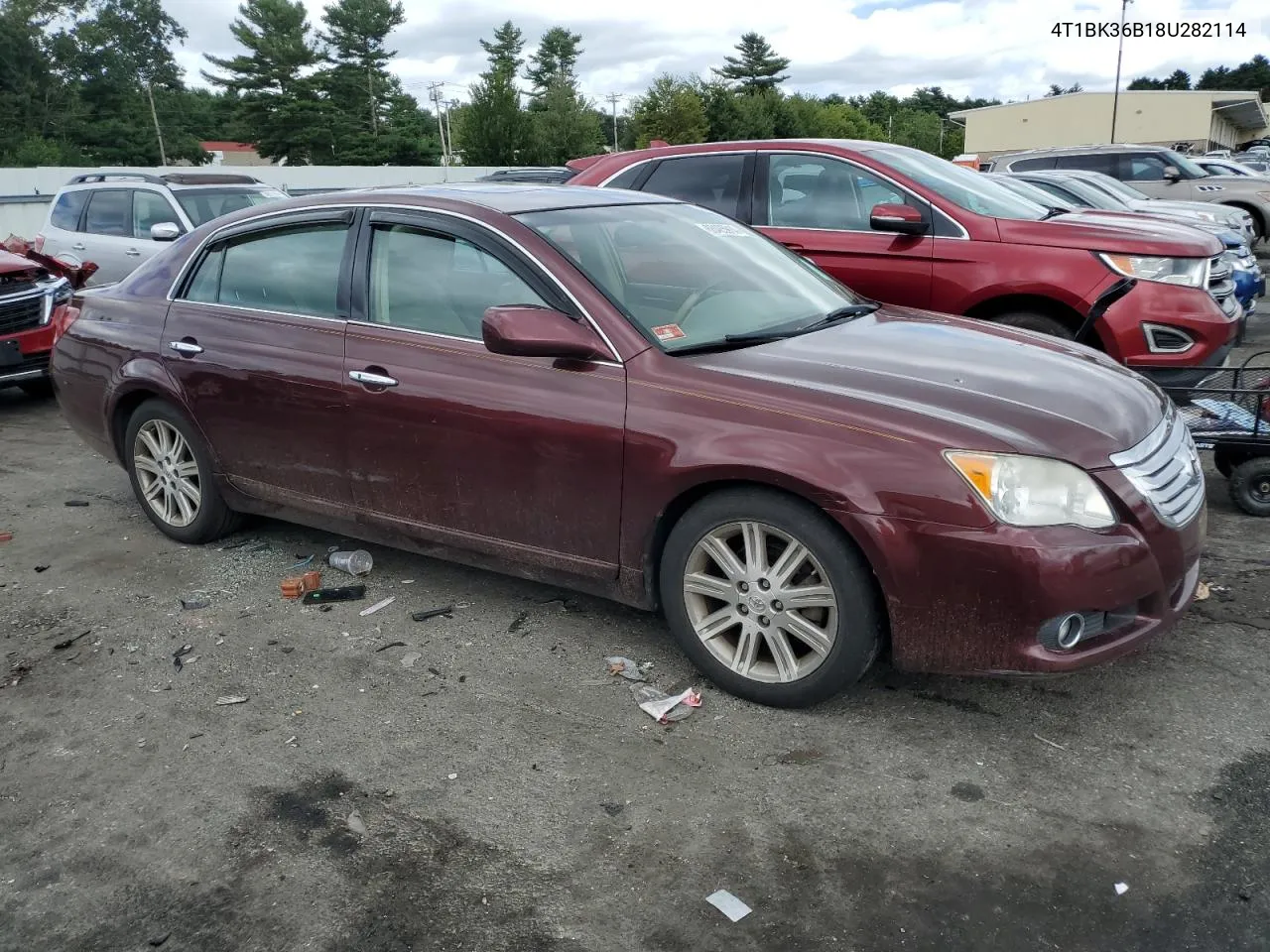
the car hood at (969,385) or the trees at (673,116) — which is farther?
the trees at (673,116)

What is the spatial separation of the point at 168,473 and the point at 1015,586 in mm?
4006

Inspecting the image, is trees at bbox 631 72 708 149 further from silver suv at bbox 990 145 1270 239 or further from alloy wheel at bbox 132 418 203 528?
alloy wheel at bbox 132 418 203 528

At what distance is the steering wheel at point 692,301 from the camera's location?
4.08m

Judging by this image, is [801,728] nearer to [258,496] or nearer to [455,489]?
[455,489]

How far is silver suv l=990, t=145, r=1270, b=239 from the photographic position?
62.4 feet

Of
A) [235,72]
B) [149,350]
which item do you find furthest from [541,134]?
[149,350]

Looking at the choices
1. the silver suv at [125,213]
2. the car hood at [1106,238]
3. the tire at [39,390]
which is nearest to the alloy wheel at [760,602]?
the car hood at [1106,238]

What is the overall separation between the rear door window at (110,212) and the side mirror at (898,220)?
27.7 feet

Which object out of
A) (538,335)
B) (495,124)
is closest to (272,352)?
(538,335)

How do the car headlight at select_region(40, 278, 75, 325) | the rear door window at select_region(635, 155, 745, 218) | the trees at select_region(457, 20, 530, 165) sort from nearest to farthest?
the rear door window at select_region(635, 155, 745, 218) → the car headlight at select_region(40, 278, 75, 325) → the trees at select_region(457, 20, 530, 165)

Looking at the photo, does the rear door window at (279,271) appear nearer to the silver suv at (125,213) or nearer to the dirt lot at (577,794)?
the dirt lot at (577,794)

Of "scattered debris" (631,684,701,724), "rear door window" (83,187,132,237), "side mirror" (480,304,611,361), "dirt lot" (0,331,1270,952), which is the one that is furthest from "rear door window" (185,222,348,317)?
"rear door window" (83,187,132,237)

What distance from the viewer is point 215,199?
1186cm

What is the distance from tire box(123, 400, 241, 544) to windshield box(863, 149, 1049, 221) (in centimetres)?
434
